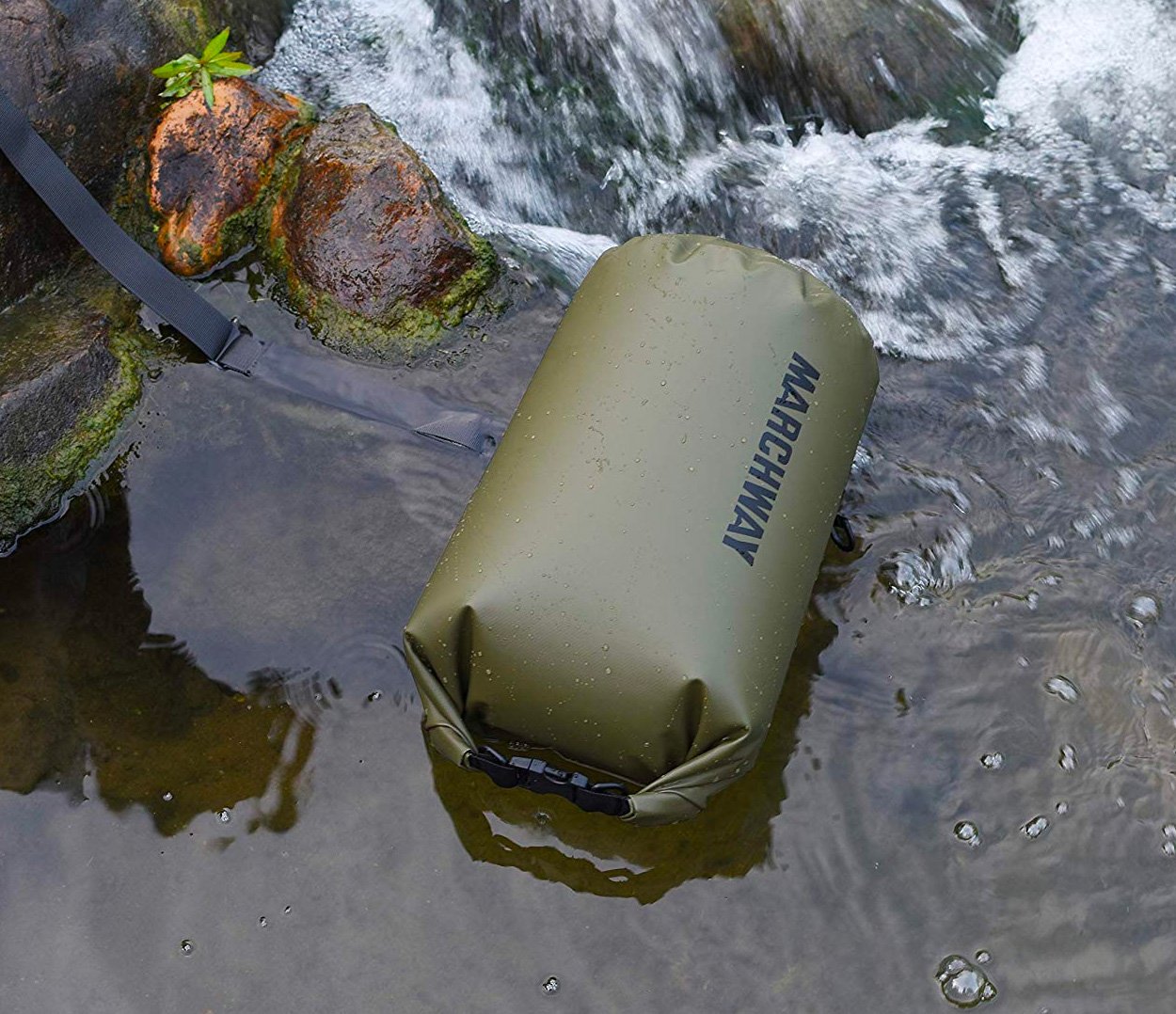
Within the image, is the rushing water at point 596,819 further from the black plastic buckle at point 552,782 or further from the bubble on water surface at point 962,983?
the black plastic buckle at point 552,782

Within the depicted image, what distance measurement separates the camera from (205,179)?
3795mm

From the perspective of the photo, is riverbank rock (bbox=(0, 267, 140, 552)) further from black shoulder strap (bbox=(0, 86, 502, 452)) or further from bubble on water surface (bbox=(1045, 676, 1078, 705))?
bubble on water surface (bbox=(1045, 676, 1078, 705))

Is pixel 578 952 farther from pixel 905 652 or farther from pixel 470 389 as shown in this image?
pixel 470 389

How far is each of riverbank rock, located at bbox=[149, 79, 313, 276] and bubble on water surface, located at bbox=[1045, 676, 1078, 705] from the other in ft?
9.74

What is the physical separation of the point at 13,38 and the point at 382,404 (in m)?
1.66

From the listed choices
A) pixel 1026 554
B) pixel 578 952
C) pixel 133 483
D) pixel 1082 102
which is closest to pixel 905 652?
pixel 1026 554

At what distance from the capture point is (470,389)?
12.2ft

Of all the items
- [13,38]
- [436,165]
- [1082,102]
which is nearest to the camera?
[13,38]

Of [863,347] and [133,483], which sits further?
[133,483]

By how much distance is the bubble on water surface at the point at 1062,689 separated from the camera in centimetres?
324

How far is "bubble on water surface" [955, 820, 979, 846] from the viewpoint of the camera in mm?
3033

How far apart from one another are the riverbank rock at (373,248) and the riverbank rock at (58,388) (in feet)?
1.98

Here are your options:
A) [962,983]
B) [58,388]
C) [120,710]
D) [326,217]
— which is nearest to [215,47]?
[326,217]

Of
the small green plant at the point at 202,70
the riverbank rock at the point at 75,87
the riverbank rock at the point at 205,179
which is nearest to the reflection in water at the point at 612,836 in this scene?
the riverbank rock at the point at 205,179
